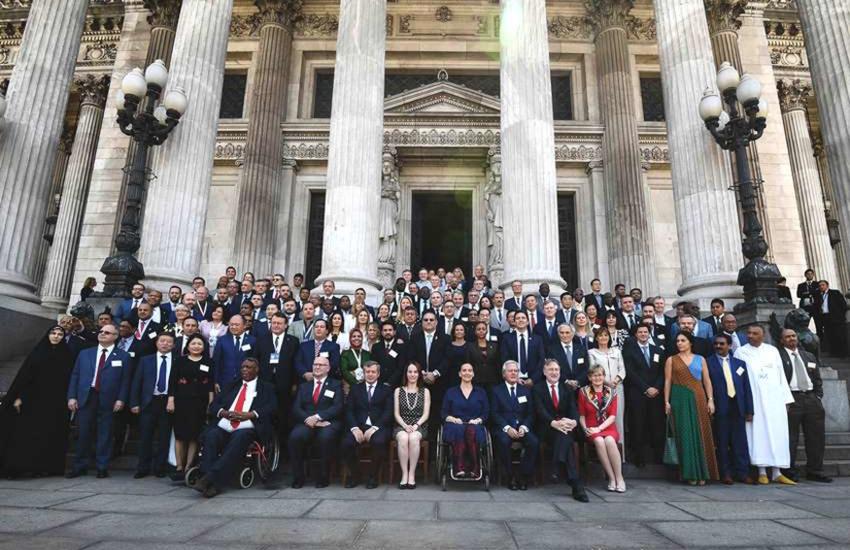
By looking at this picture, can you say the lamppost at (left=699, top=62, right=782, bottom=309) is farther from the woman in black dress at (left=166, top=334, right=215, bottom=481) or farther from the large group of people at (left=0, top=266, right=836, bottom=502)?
the woman in black dress at (left=166, top=334, right=215, bottom=481)

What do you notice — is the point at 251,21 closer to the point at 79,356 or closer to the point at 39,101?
the point at 39,101

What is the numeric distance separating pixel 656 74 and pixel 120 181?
20.8 m

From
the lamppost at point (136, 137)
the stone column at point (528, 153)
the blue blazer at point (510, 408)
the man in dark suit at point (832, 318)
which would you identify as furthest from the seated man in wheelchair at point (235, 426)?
the man in dark suit at point (832, 318)

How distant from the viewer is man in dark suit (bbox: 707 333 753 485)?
658cm

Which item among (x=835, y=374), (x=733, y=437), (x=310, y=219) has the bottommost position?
(x=733, y=437)

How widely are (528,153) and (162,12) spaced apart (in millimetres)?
15523

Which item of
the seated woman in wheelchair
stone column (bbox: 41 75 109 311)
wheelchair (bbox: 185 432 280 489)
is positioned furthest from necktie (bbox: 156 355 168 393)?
stone column (bbox: 41 75 109 311)

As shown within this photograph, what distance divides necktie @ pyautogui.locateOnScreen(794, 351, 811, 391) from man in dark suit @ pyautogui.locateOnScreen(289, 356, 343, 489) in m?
6.58

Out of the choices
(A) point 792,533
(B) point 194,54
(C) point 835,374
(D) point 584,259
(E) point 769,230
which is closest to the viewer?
(A) point 792,533

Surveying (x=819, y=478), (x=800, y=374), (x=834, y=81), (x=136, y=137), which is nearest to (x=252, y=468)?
(x=819, y=478)

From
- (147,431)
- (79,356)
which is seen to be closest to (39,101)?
(79,356)

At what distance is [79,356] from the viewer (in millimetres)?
6996

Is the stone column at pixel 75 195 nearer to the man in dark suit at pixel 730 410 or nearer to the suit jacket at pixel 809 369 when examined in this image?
the man in dark suit at pixel 730 410

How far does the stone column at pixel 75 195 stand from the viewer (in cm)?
1794
